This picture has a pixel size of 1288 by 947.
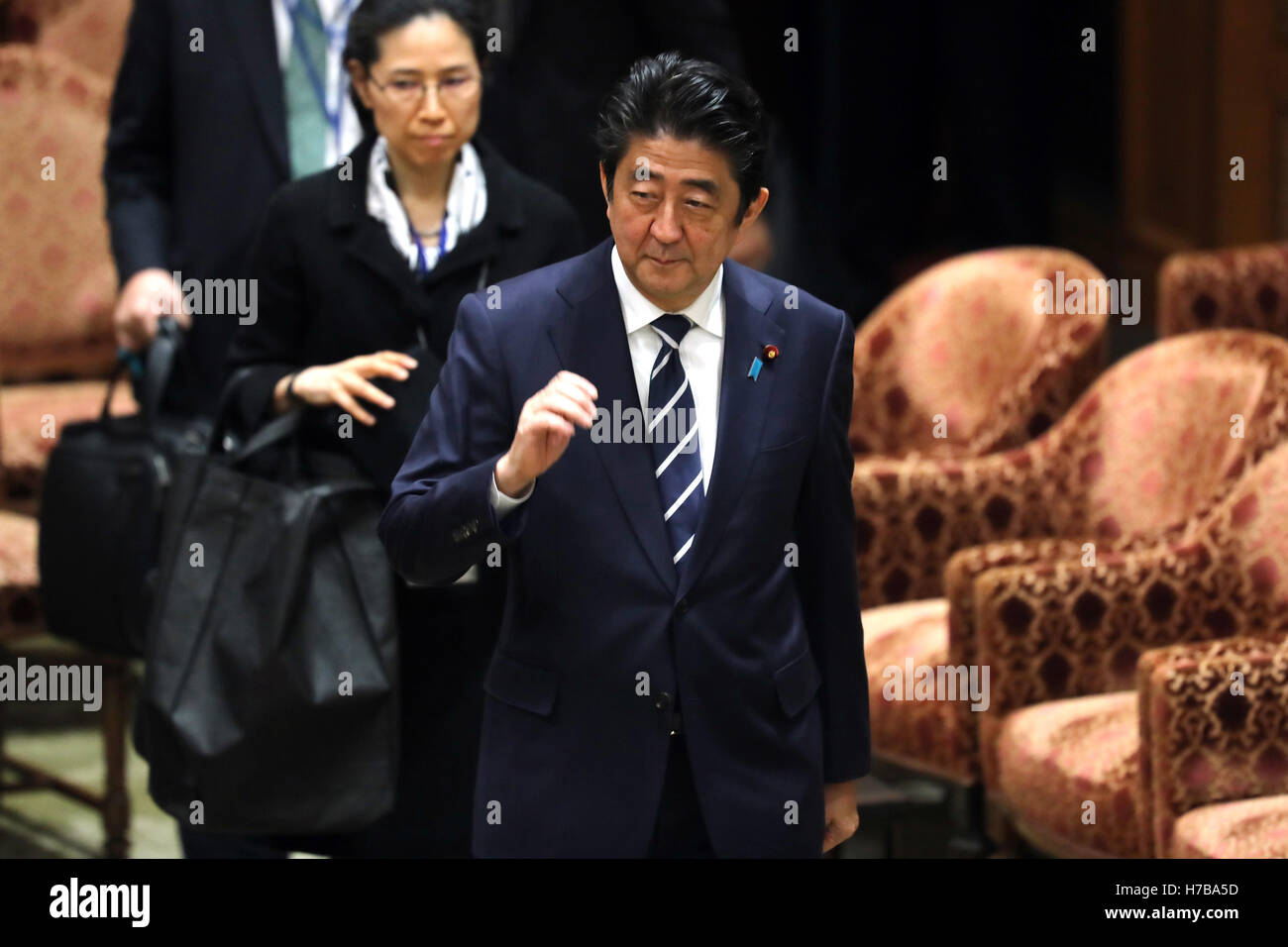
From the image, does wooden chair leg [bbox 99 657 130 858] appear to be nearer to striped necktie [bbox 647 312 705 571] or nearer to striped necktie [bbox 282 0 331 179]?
striped necktie [bbox 282 0 331 179]

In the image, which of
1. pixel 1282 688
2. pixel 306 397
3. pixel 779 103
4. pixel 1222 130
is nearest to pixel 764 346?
pixel 306 397

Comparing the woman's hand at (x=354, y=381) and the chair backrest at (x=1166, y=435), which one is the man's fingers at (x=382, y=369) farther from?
the chair backrest at (x=1166, y=435)

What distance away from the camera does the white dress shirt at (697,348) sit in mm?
2088

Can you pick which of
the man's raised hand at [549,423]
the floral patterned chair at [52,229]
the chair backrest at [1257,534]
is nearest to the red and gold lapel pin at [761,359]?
the man's raised hand at [549,423]

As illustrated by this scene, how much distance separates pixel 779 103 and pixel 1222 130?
1505 millimetres

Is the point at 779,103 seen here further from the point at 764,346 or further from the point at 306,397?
the point at 764,346

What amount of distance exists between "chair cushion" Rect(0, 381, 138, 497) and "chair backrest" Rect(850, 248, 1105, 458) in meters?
1.76

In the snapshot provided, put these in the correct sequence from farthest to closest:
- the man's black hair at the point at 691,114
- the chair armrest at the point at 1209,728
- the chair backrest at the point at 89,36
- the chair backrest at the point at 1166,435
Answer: the chair backrest at the point at 89,36 → the chair backrest at the point at 1166,435 → the chair armrest at the point at 1209,728 → the man's black hair at the point at 691,114

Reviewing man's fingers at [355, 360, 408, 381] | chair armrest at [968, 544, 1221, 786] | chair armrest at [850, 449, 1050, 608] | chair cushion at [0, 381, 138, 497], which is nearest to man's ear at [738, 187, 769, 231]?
man's fingers at [355, 360, 408, 381]

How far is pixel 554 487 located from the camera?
81.4 inches

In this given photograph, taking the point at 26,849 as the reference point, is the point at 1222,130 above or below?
above

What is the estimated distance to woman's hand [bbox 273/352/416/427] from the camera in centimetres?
258

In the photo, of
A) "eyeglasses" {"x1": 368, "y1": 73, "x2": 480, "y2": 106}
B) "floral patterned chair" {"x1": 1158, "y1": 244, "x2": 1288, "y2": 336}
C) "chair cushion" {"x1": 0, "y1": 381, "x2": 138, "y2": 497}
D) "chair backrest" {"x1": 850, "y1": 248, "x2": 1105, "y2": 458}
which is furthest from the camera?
"chair cushion" {"x1": 0, "y1": 381, "x2": 138, "y2": 497}

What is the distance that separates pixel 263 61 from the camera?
3.38 meters
